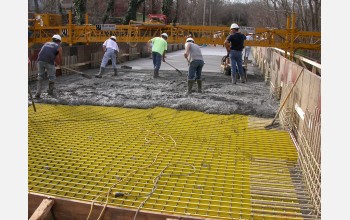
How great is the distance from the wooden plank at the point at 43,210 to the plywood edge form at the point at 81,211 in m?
0.07

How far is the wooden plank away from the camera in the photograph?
3.49 m

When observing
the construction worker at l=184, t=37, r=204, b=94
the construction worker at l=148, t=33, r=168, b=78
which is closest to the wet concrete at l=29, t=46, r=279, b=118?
the construction worker at l=184, t=37, r=204, b=94

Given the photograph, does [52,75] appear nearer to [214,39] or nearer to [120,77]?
[120,77]

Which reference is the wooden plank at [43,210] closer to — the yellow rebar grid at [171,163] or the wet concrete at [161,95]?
the yellow rebar grid at [171,163]

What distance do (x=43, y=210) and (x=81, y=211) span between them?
342 mm

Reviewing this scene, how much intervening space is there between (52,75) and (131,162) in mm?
4731

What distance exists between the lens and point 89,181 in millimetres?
4371

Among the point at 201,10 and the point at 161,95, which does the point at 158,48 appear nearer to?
the point at 161,95

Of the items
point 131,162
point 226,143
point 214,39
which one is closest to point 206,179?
point 131,162

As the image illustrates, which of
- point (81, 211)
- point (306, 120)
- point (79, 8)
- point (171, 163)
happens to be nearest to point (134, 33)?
point (79, 8)

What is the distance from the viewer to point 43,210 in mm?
3572

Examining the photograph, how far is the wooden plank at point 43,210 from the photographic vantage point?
3493 millimetres

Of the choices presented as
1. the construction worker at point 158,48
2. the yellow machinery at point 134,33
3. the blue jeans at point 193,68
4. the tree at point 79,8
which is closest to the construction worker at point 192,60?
the blue jeans at point 193,68

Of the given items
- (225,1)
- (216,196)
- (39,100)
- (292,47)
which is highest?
(225,1)
